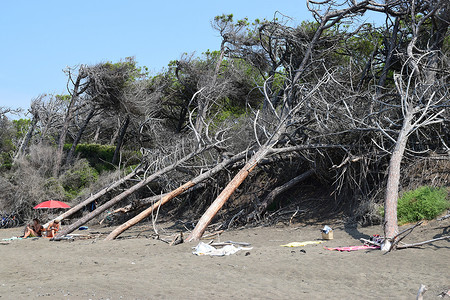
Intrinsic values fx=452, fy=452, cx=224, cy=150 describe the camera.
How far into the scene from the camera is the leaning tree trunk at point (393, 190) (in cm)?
785

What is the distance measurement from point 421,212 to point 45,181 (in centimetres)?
1393

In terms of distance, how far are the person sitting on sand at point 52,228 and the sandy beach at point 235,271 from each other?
105 inches

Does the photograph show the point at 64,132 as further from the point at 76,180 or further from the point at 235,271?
the point at 235,271

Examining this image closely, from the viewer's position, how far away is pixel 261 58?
1850cm

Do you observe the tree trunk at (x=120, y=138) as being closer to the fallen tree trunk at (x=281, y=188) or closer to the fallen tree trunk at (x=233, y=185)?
the fallen tree trunk at (x=281, y=188)

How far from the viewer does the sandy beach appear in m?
5.13

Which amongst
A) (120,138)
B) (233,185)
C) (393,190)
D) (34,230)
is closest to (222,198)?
(233,185)

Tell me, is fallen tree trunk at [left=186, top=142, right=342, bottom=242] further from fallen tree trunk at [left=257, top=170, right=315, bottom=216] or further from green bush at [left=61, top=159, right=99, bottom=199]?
green bush at [left=61, top=159, right=99, bottom=199]

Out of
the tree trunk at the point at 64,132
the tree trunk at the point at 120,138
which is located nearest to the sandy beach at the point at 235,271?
the tree trunk at the point at 64,132

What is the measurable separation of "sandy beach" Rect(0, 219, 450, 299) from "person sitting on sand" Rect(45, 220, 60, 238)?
2.68m

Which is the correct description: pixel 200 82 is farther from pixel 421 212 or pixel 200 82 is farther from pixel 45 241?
pixel 421 212

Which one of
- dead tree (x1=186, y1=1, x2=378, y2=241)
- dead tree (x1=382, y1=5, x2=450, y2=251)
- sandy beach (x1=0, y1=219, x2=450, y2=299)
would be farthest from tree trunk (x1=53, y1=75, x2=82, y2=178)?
dead tree (x1=382, y1=5, x2=450, y2=251)

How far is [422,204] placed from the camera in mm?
8781

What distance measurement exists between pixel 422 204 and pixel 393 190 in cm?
76
